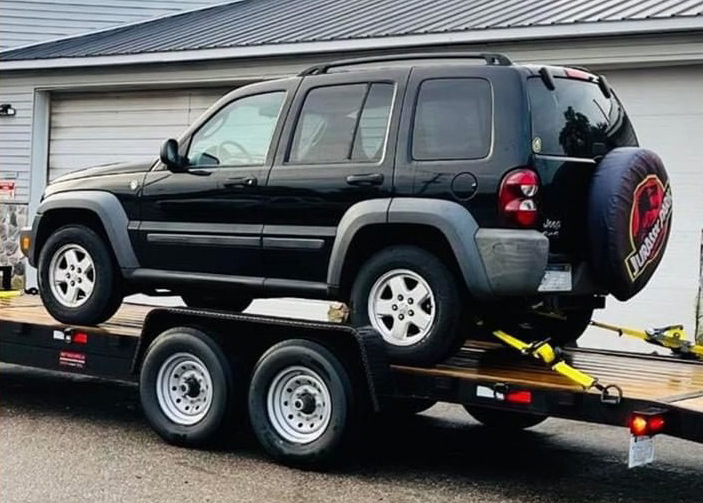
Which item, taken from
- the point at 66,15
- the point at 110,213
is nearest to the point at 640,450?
the point at 110,213

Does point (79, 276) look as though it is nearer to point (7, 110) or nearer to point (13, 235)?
point (13, 235)

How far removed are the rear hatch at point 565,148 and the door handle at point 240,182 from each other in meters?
1.96

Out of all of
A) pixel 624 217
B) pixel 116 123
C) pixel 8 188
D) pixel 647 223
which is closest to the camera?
pixel 624 217

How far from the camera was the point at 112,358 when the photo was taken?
7.67 m

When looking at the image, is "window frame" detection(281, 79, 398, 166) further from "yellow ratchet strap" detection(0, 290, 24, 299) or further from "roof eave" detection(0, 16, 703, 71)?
"roof eave" detection(0, 16, 703, 71)

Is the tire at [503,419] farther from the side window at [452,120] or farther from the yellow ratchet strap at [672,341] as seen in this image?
the side window at [452,120]

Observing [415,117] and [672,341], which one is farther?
[672,341]

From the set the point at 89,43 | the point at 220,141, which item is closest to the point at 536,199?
the point at 220,141

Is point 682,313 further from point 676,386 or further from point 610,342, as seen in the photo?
point 676,386

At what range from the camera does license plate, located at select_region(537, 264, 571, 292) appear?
6.37 m

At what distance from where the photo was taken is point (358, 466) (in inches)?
274

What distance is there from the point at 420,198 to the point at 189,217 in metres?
1.87

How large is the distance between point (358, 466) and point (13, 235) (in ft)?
36.4

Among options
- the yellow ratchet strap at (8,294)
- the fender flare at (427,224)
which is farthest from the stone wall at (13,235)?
the fender flare at (427,224)
